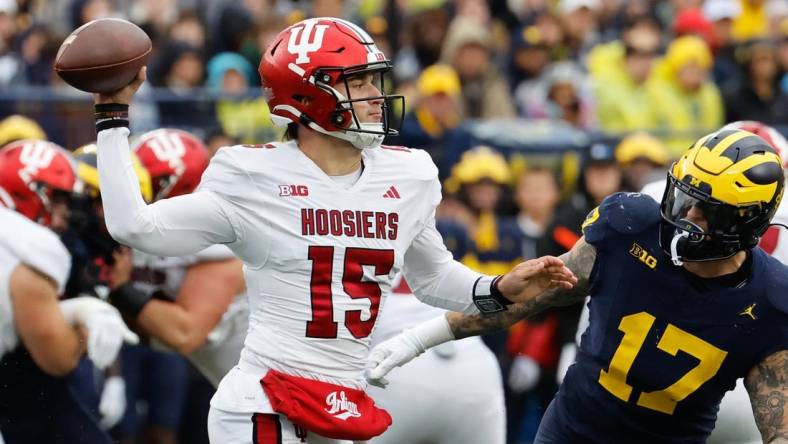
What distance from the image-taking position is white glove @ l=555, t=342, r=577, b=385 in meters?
7.89

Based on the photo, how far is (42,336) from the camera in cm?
546

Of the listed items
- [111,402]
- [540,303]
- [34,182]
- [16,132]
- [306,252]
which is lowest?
[111,402]

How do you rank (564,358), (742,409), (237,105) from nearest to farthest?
(742,409) → (564,358) → (237,105)

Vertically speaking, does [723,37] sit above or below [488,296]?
below

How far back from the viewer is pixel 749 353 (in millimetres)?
4488

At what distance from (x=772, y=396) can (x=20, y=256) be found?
2.68m

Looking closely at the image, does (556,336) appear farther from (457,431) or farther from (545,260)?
(545,260)

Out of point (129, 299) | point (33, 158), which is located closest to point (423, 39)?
point (33, 158)

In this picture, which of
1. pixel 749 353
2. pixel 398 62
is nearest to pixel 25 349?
pixel 749 353

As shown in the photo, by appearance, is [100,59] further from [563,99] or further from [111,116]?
[563,99]

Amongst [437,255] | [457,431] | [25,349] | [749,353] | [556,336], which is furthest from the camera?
[556,336]

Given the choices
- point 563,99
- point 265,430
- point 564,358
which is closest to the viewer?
point 265,430

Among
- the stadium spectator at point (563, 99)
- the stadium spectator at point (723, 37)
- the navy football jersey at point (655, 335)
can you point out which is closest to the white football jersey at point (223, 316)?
the navy football jersey at point (655, 335)

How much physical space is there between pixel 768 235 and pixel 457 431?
145 centimetres
